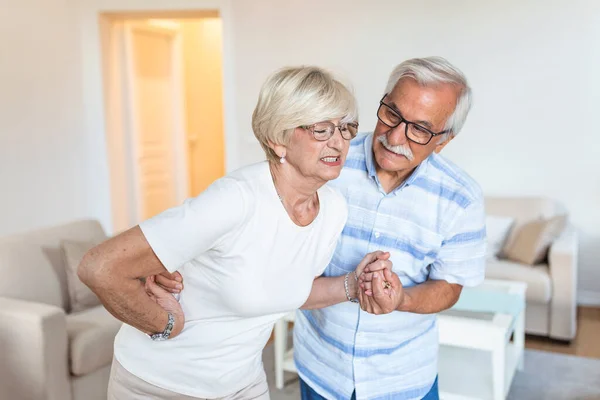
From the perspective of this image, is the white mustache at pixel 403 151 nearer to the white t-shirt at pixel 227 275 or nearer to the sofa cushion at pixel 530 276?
the white t-shirt at pixel 227 275

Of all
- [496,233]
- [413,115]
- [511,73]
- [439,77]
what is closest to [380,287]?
[413,115]

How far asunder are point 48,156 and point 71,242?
2.47 m

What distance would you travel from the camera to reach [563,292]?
13.0ft

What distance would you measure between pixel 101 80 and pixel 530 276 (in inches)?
162

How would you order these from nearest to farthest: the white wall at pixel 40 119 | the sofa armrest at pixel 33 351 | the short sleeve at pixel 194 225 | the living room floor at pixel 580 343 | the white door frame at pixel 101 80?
the short sleeve at pixel 194 225 < the sofa armrest at pixel 33 351 < the living room floor at pixel 580 343 < the white wall at pixel 40 119 < the white door frame at pixel 101 80

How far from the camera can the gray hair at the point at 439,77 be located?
1553 mm

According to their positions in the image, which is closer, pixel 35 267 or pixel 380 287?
pixel 380 287

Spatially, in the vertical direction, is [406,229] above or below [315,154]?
below

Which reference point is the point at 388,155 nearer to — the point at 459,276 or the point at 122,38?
the point at 459,276

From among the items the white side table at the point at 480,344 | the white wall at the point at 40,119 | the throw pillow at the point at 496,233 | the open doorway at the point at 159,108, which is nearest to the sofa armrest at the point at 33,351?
the white side table at the point at 480,344

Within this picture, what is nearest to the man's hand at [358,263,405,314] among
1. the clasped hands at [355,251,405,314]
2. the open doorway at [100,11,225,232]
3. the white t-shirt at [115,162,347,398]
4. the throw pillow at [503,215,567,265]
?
the clasped hands at [355,251,405,314]

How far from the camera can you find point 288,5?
18.6ft

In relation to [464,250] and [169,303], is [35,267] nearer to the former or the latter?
[169,303]

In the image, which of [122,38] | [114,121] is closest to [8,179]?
[114,121]
